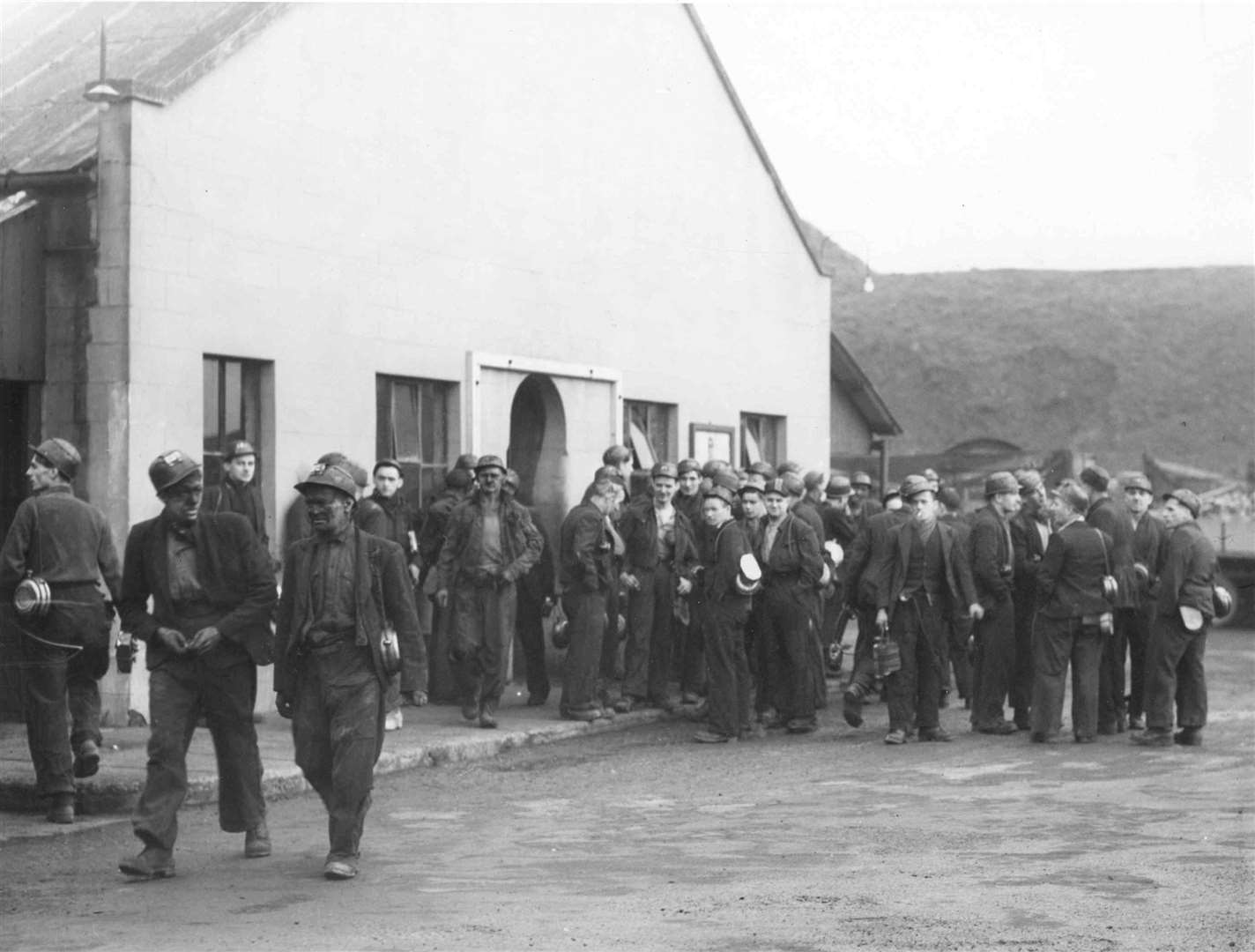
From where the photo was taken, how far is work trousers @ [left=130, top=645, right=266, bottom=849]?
8336mm

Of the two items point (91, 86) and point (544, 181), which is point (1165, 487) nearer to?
point (544, 181)

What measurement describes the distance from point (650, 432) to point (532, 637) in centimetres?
482

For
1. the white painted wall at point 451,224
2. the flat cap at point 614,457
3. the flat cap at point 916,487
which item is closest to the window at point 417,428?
the white painted wall at point 451,224

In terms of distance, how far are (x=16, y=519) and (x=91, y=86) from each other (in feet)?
13.9

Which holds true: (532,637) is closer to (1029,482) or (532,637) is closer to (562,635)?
(562,635)

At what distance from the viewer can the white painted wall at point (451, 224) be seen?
13.6 meters

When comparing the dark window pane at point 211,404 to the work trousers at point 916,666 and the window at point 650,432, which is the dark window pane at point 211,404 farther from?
the window at point 650,432

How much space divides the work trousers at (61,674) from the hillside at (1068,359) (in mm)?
59958

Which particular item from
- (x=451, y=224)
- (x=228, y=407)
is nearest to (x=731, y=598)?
(x=228, y=407)

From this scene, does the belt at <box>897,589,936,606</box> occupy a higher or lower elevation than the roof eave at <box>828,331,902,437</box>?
lower

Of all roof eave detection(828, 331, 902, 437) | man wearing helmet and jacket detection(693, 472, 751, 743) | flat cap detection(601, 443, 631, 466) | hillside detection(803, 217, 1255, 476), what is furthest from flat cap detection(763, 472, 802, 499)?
hillside detection(803, 217, 1255, 476)

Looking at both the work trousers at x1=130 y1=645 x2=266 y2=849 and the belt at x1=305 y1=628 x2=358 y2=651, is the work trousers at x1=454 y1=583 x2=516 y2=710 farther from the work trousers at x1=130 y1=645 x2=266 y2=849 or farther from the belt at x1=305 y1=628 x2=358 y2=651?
the belt at x1=305 y1=628 x2=358 y2=651

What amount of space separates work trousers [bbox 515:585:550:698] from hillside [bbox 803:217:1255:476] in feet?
178

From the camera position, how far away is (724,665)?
1383 cm
